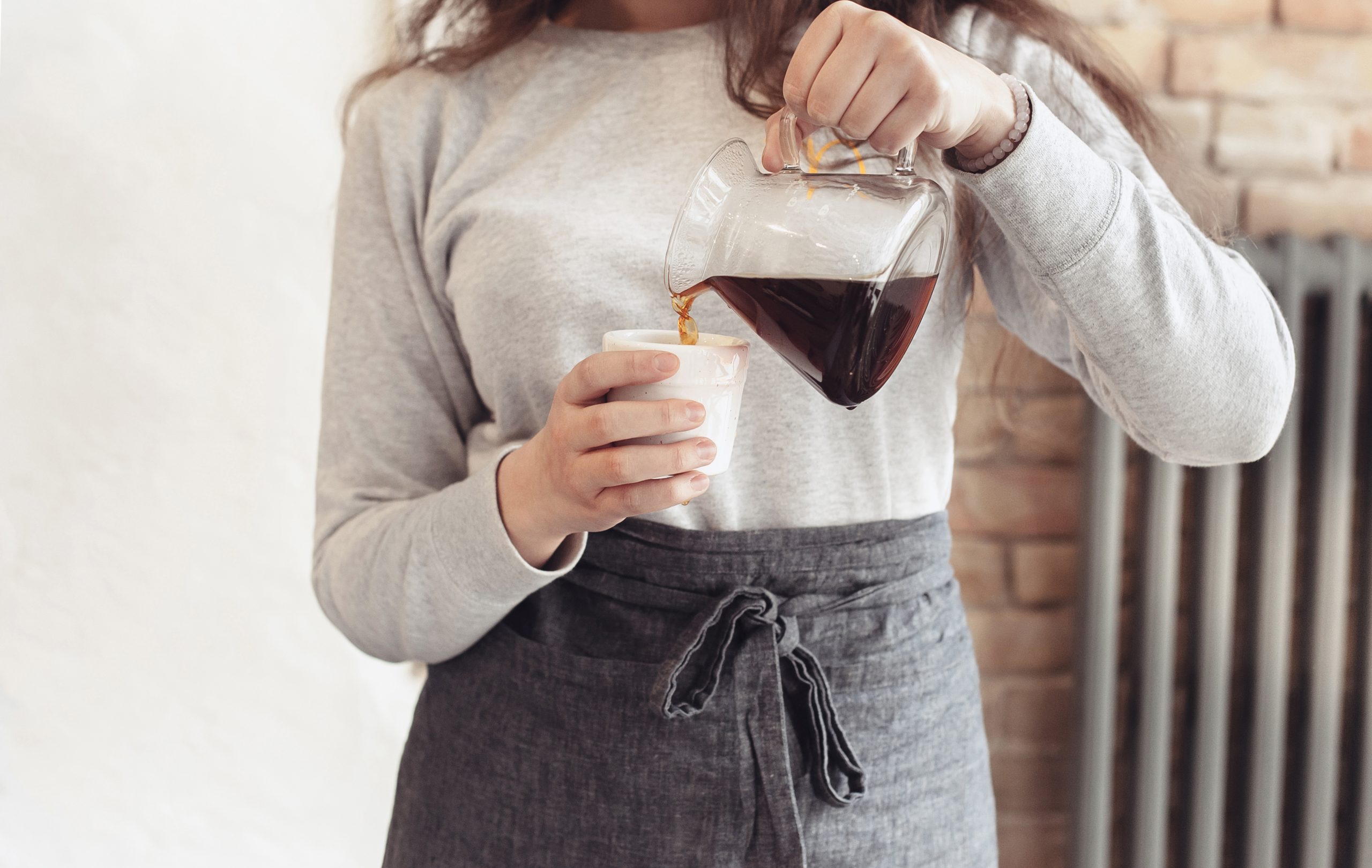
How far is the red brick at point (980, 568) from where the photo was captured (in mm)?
1310

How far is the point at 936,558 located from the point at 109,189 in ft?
2.94

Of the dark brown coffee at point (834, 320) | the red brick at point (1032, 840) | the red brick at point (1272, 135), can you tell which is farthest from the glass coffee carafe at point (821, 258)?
the red brick at point (1032, 840)

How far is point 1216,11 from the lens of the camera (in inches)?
49.0

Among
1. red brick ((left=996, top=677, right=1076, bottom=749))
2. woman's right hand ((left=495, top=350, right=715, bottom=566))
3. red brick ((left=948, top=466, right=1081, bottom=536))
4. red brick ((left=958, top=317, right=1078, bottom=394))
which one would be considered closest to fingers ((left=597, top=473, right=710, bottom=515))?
woman's right hand ((left=495, top=350, right=715, bottom=566))

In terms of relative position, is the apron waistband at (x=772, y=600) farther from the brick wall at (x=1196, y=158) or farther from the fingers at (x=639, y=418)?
the brick wall at (x=1196, y=158)

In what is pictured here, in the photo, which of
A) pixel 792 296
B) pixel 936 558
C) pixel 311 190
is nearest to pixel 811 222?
pixel 792 296

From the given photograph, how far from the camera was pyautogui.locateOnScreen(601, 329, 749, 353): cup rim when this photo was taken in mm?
525

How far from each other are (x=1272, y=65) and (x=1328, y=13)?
9 cm

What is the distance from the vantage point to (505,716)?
75cm

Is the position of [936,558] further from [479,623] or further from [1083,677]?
[1083,677]

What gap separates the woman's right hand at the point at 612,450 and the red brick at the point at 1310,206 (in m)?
1.04

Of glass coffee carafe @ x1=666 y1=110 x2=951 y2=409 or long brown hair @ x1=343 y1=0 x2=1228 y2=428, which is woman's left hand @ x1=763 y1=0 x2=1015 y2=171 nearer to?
glass coffee carafe @ x1=666 y1=110 x2=951 y2=409

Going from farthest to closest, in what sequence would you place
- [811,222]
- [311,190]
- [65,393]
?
[311,190], [65,393], [811,222]

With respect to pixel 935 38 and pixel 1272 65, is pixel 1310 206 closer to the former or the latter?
pixel 1272 65
